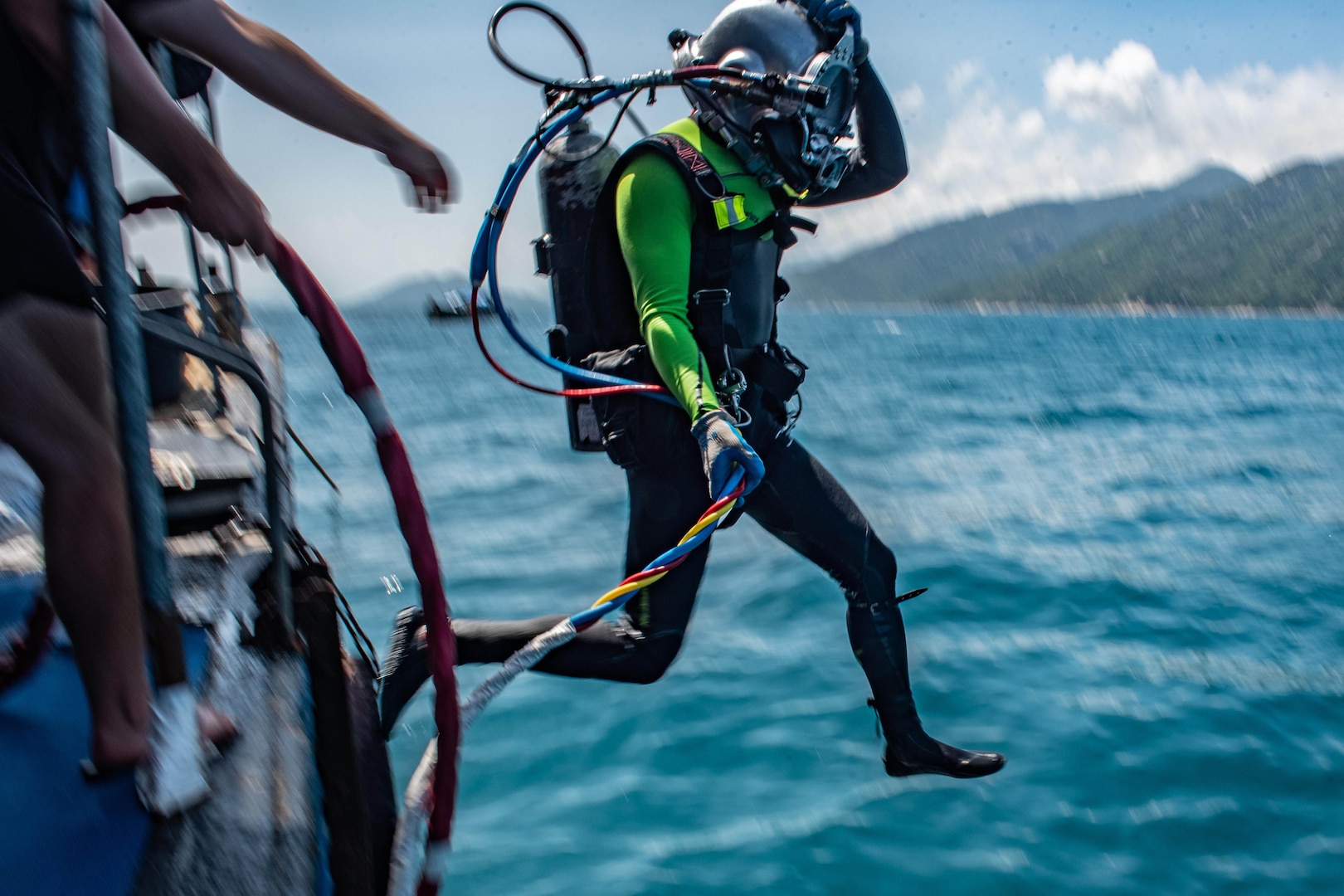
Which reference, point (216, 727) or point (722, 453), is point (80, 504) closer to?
point (216, 727)

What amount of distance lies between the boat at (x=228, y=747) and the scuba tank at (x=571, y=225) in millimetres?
1138

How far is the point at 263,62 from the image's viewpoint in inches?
53.2

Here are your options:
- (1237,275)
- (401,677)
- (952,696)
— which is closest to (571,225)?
(401,677)

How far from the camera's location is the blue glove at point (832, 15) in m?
2.94

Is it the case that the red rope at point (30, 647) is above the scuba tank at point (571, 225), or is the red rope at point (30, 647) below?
below

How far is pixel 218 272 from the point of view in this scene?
14.1 ft

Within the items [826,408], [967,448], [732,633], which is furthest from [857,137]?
[826,408]

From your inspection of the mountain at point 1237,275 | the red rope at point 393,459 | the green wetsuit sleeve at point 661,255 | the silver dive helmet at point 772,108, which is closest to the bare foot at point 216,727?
the red rope at point 393,459

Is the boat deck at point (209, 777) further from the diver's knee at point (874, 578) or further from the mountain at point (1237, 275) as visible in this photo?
the mountain at point (1237, 275)

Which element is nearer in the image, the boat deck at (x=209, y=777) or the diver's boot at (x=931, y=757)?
the boat deck at (x=209, y=777)

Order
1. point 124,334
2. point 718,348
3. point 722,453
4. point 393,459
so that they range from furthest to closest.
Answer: point 718,348 → point 722,453 → point 393,459 → point 124,334

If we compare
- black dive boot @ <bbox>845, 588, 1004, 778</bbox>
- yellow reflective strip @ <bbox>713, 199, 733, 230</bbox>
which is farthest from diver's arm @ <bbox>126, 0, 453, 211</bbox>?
black dive boot @ <bbox>845, 588, 1004, 778</bbox>

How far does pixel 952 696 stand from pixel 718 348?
2985mm

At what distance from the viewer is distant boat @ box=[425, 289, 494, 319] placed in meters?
3.03
